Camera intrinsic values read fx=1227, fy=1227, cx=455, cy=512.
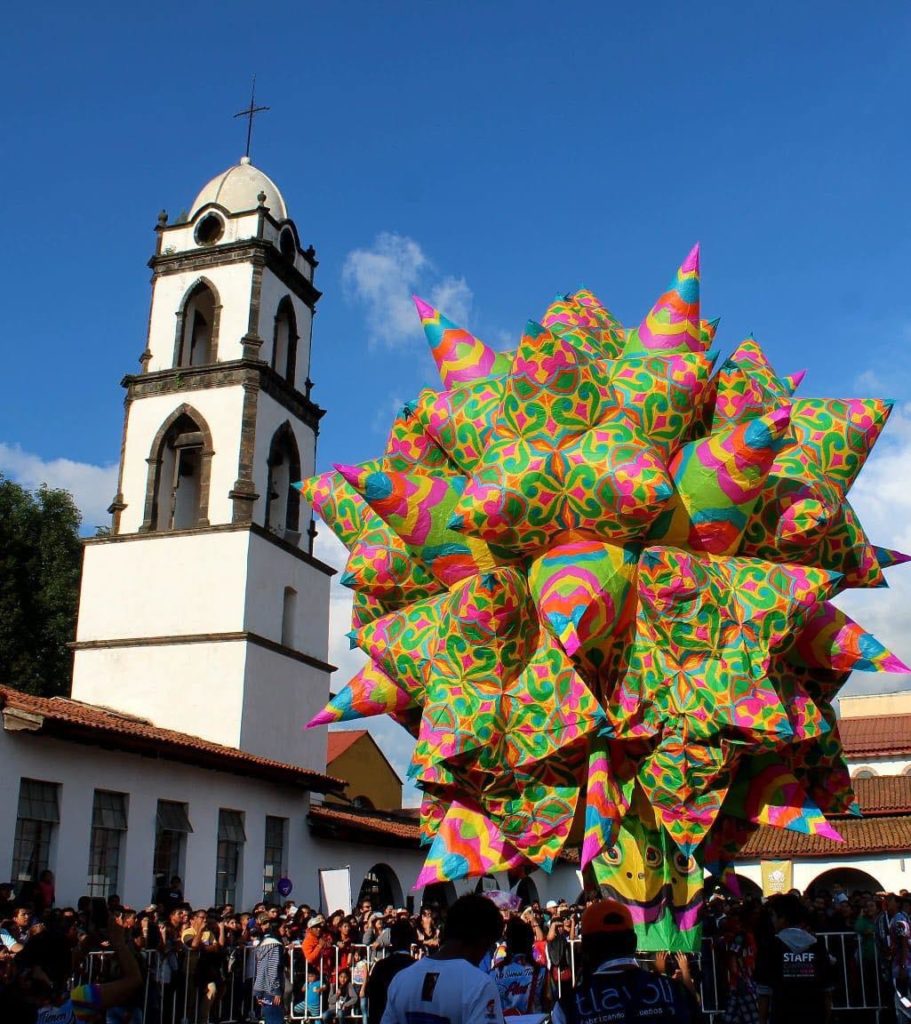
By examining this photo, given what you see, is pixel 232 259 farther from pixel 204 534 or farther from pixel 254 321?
pixel 204 534

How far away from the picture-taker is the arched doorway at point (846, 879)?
3030 cm

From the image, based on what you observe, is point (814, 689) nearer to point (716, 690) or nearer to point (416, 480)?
point (716, 690)

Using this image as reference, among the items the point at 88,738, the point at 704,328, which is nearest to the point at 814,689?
the point at 704,328

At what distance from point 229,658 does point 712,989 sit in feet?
53.7

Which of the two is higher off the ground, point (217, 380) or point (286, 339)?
point (286, 339)

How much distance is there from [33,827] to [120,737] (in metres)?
1.63

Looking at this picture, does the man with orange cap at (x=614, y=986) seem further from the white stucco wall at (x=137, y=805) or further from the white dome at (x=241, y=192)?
the white dome at (x=241, y=192)

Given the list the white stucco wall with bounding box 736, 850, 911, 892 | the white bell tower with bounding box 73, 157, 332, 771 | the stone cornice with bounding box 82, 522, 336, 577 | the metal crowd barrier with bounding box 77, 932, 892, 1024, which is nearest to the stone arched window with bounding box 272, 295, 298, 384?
the white bell tower with bounding box 73, 157, 332, 771

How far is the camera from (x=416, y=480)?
298 inches

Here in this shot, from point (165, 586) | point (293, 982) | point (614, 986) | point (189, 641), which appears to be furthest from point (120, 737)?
point (614, 986)

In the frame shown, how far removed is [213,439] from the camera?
27.2 m

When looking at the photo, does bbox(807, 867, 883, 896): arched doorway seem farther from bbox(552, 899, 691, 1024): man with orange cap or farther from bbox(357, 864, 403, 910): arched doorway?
bbox(552, 899, 691, 1024): man with orange cap

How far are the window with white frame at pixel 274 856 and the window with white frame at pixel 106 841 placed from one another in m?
4.46

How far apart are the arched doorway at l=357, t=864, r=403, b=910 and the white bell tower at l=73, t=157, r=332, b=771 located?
2.71 metres
